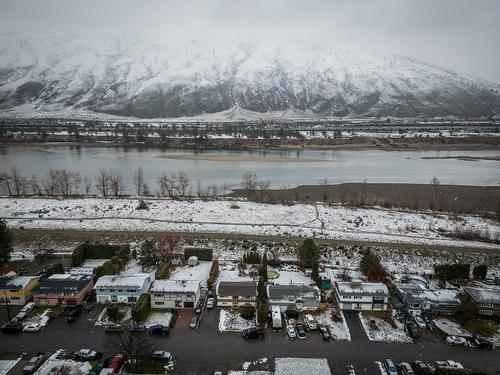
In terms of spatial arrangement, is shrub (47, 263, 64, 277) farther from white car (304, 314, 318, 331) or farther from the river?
the river

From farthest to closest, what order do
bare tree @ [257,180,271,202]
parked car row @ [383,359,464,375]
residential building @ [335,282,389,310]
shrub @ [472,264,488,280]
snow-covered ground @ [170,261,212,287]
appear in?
1. bare tree @ [257,180,271,202]
2. shrub @ [472,264,488,280]
3. snow-covered ground @ [170,261,212,287]
4. residential building @ [335,282,389,310]
5. parked car row @ [383,359,464,375]

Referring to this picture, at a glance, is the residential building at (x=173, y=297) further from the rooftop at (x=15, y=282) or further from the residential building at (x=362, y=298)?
the residential building at (x=362, y=298)

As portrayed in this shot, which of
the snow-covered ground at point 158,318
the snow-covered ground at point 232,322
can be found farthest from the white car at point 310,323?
the snow-covered ground at point 158,318

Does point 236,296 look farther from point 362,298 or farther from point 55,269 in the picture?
point 55,269

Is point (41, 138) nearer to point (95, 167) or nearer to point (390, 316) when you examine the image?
point (95, 167)

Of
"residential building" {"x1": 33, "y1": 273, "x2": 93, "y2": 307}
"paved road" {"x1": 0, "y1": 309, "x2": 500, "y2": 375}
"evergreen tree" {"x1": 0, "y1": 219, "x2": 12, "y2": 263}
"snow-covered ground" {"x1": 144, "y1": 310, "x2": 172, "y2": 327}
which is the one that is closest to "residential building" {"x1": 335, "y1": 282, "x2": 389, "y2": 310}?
"paved road" {"x1": 0, "y1": 309, "x2": 500, "y2": 375}

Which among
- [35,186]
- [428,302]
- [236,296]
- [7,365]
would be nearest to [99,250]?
[7,365]
